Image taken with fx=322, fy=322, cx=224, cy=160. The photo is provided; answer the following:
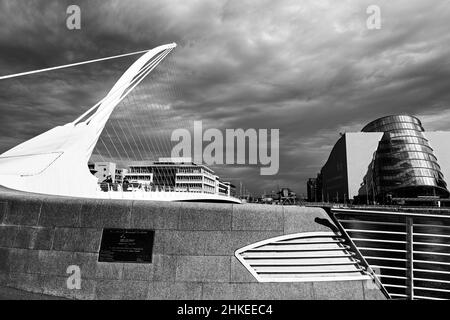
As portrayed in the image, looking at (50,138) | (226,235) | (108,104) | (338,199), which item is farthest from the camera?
(338,199)

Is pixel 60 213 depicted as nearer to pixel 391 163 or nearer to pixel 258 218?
pixel 258 218

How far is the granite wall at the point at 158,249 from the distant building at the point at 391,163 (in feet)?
247

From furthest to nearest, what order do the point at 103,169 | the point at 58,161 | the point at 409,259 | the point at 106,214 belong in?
1. the point at 103,169
2. the point at 58,161
3. the point at 106,214
4. the point at 409,259

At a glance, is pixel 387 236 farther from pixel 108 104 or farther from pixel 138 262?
pixel 108 104

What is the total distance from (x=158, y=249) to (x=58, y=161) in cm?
1055

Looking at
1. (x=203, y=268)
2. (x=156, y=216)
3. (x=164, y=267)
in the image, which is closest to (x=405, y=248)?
(x=203, y=268)

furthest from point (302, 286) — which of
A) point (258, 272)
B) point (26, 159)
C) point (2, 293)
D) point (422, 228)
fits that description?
point (26, 159)

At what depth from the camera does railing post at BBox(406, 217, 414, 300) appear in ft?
19.0

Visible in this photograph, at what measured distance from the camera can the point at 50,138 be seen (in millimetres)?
18625

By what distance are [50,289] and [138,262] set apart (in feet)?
5.80

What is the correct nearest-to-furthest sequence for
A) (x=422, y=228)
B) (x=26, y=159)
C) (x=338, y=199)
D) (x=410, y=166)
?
(x=422, y=228), (x=26, y=159), (x=410, y=166), (x=338, y=199)

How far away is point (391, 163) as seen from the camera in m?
81.4

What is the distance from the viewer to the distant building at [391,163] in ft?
250

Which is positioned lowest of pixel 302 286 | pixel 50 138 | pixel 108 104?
pixel 302 286
